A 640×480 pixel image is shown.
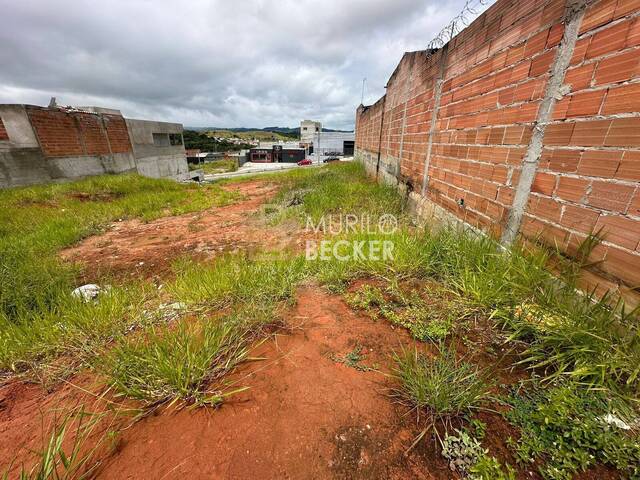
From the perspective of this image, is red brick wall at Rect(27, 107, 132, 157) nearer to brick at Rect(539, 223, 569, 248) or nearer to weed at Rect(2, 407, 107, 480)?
weed at Rect(2, 407, 107, 480)

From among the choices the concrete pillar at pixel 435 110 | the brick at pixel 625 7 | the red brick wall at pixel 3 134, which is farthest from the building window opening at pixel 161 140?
the brick at pixel 625 7

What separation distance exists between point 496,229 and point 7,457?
10.6 feet

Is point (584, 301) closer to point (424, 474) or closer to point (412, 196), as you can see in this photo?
point (424, 474)

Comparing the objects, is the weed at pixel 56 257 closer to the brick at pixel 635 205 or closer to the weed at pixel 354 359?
the weed at pixel 354 359

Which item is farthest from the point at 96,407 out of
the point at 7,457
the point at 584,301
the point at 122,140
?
the point at 122,140

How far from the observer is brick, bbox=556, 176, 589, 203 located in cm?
136

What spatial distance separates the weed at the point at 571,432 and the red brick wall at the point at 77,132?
13868 millimetres

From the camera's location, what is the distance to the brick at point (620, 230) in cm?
115

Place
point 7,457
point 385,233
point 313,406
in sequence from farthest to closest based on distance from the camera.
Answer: point 385,233 → point 313,406 → point 7,457

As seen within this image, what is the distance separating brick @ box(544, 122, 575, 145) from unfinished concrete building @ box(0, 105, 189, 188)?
42.7 feet

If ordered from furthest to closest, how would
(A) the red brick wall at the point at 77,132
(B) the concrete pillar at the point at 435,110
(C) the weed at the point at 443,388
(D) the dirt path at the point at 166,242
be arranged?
(A) the red brick wall at the point at 77,132
(D) the dirt path at the point at 166,242
(B) the concrete pillar at the point at 435,110
(C) the weed at the point at 443,388

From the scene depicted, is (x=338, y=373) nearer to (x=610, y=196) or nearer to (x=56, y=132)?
(x=610, y=196)

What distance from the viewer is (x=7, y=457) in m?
1.05

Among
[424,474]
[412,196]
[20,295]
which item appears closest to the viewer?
[424,474]
